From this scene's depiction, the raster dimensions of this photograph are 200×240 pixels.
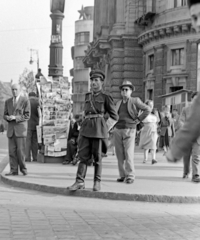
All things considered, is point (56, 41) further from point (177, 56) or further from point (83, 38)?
point (83, 38)

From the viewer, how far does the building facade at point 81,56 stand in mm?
91188

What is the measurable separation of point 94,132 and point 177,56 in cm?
2532

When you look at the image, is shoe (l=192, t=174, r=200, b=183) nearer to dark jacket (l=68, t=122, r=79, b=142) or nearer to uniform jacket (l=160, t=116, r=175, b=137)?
dark jacket (l=68, t=122, r=79, b=142)

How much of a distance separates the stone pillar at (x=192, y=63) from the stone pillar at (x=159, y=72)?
2.07 metres

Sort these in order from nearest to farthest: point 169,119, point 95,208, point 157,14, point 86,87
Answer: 1. point 95,208
2. point 169,119
3. point 157,14
4. point 86,87

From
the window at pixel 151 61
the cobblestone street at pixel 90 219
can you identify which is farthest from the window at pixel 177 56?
the cobblestone street at pixel 90 219

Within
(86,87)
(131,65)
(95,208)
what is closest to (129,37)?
(131,65)

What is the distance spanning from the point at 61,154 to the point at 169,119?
6160mm

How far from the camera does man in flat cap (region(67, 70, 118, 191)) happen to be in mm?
9125

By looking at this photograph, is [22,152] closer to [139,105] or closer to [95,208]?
[139,105]

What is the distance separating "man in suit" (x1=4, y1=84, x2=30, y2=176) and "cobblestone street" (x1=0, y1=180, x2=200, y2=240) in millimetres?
2265

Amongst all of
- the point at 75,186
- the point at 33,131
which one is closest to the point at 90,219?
the point at 75,186

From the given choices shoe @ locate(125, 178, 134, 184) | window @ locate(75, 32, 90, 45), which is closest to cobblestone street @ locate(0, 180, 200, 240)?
shoe @ locate(125, 178, 134, 184)

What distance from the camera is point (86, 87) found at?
91875mm
